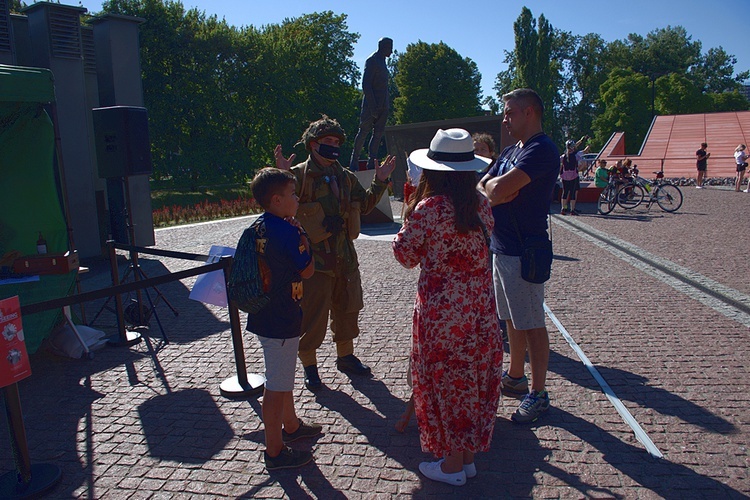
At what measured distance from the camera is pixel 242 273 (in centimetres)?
323

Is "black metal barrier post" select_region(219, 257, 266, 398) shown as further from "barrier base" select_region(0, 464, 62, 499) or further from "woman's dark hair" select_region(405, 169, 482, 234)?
"woman's dark hair" select_region(405, 169, 482, 234)

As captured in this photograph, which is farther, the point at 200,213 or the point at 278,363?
the point at 200,213

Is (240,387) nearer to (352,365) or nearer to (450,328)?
(352,365)

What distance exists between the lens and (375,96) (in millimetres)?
12820

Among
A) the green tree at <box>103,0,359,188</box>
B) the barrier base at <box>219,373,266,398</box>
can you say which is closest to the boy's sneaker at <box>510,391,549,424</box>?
the barrier base at <box>219,373,266,398</box>

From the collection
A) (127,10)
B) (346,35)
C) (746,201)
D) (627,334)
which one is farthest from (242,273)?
(346,35)

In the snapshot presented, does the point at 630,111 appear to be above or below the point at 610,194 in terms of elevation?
above

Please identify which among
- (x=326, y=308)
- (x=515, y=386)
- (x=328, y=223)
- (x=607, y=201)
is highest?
(x=328, y=223)

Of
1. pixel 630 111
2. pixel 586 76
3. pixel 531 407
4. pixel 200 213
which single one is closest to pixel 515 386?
pixel 531 407

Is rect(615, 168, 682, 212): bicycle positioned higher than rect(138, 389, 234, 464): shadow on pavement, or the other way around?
rect(615, 168, 682, 212): bicycle

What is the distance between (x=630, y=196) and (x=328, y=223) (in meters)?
13.9

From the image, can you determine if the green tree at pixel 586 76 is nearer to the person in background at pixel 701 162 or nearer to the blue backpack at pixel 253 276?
the person in background at pixel 701 162

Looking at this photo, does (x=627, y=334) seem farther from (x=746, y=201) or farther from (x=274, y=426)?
(x=746, y=201)

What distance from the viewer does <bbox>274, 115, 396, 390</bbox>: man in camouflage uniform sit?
4.38m
